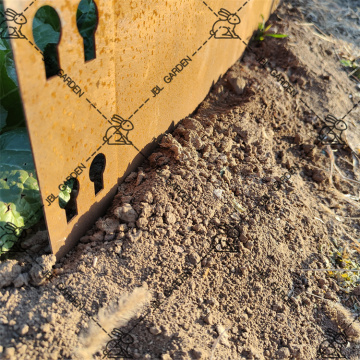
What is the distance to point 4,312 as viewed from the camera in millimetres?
1811

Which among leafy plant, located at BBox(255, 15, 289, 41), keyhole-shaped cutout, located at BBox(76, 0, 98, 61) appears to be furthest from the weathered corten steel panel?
leafy plant, located at BBox(255, 15, 289, 41)

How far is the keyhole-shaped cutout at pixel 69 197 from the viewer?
2164 mm

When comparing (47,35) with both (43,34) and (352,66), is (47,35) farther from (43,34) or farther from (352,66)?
(352,66)

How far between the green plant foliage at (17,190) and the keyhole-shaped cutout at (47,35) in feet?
1.65

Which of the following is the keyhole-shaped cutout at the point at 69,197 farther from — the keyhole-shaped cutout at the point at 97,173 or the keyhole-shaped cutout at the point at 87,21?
the keyhole-shaped cutout at the point at 87,21

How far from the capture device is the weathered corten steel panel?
1647 mm

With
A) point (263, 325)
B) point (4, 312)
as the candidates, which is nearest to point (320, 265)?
point (263, 325)

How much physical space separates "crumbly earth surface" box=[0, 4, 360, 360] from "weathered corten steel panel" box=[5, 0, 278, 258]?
156 millimetres

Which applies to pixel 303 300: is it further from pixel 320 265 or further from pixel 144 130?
pixel 144 130

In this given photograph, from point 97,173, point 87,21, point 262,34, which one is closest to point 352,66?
point 262,34

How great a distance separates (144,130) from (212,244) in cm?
83

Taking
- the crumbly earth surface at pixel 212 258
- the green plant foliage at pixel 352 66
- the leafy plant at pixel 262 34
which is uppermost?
the leafy plant at pixel 262 34

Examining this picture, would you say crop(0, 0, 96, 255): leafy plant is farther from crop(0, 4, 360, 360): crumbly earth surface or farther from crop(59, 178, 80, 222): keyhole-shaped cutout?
crop(0, 4, 360, 360): crumbly earth surface

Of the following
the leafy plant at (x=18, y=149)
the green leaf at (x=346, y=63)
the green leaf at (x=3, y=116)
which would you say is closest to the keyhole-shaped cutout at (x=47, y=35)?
the leafy plant at (x=18, y=149)
